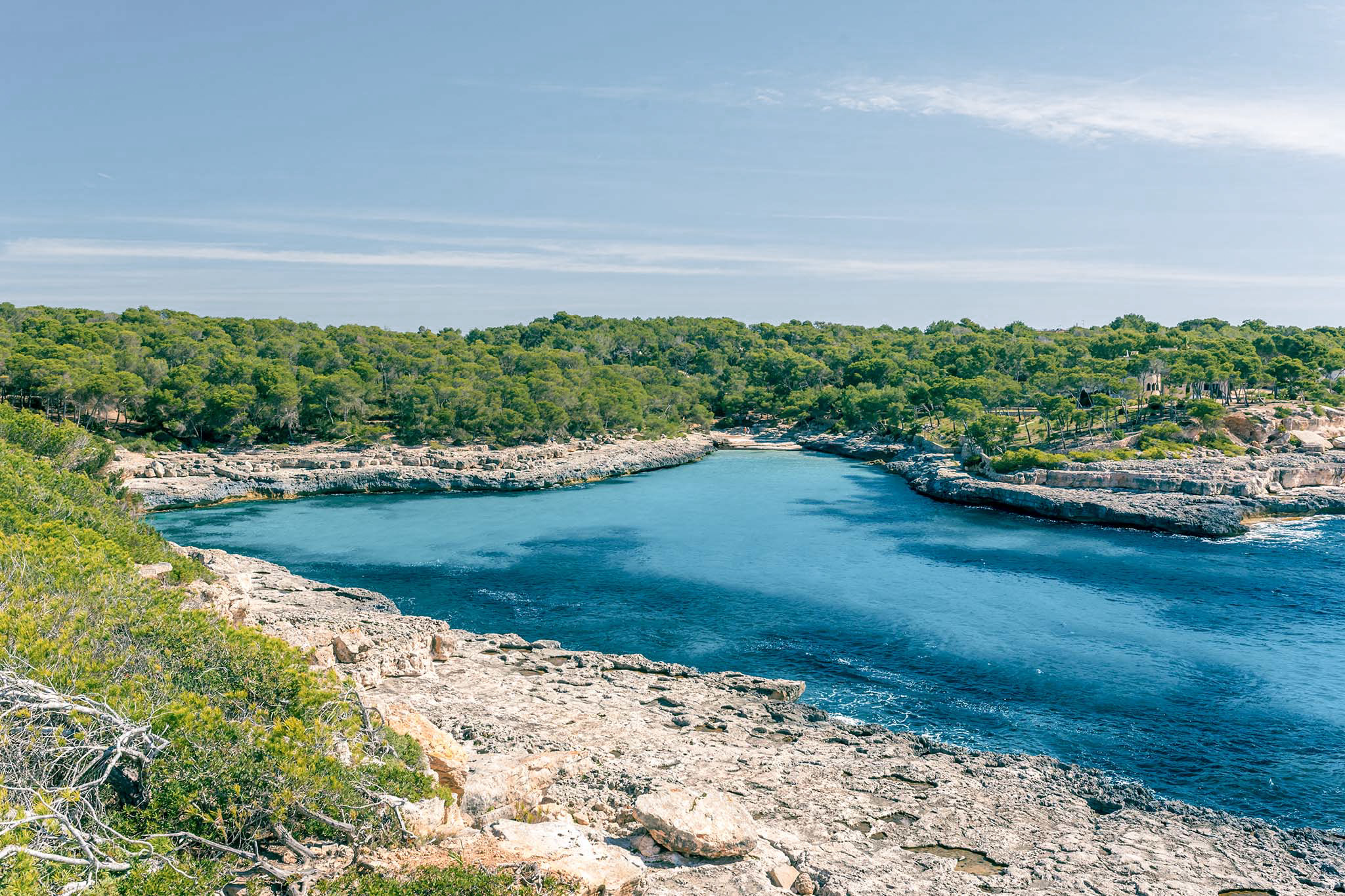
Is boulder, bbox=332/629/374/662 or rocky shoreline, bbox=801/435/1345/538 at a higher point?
rocky shoreline, bbox=801/435/1345/538

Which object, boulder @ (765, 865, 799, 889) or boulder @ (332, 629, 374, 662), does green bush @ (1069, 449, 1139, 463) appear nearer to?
boulder @ (332, 629, 374, 662)

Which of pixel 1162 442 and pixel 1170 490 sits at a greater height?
pixel 1162 442

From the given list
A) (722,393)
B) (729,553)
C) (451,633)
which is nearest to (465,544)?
(729,553)

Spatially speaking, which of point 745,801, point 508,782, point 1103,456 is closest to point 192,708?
point 508,782

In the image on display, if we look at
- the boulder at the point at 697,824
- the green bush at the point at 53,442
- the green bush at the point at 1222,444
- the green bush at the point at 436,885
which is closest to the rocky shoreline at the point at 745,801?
the boulder at the point at 697,824

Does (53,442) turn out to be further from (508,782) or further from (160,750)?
(508,782)

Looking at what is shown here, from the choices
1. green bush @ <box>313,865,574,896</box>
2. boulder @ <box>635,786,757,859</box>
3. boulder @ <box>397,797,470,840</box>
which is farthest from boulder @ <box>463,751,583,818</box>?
green bush @ <box>313,865,574,896</box>

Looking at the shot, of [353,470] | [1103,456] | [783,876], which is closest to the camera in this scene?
[783,876]

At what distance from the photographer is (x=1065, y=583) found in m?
44.0

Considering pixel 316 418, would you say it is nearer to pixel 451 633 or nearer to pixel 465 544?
pixel 465 544

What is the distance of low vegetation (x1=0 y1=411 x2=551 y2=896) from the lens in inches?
443

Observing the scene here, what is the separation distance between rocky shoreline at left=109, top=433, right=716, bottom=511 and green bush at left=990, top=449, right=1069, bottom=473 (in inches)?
1478

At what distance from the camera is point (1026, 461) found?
70.1 metres

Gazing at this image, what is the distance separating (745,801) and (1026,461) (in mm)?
58273
